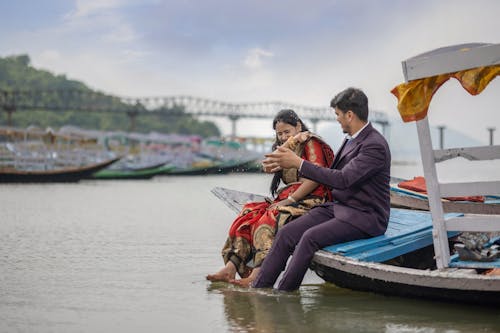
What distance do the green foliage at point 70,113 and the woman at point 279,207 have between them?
85307 mm

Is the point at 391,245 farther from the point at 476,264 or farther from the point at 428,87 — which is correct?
the point at 428,87

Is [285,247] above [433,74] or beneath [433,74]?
beneath

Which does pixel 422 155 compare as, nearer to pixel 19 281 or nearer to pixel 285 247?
pixel 285 247

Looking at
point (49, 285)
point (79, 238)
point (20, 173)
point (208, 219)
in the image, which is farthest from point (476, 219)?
point (20, 173)

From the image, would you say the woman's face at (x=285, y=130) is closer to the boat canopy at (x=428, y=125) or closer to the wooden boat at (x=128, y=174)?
the boat canopy at (x=428, y=125)

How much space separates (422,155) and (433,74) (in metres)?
0.51

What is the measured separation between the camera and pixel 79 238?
11.2 meters

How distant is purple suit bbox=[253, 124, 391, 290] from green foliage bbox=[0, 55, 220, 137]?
8588 cm

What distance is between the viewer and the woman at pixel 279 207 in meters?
6.07

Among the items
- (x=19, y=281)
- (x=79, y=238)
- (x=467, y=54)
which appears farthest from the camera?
(x=79, y=238)

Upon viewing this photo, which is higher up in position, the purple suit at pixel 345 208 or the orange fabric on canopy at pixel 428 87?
the orange fabric on canopy at pixel 428 87

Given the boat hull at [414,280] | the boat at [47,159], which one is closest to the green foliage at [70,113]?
the boat at [47,159]

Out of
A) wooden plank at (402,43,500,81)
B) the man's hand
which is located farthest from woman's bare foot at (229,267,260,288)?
wooden plank at (402,43,500,81)

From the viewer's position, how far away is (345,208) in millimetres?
5695
